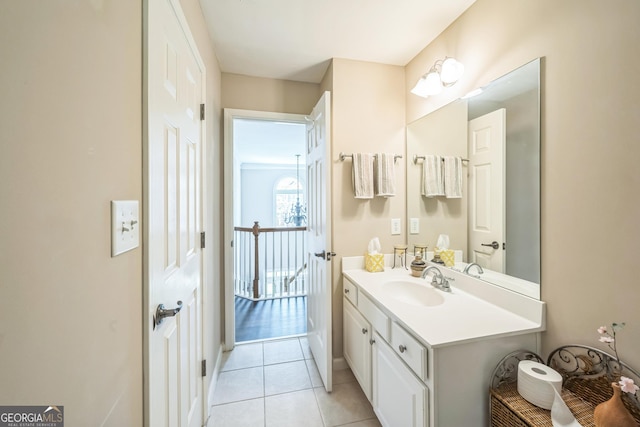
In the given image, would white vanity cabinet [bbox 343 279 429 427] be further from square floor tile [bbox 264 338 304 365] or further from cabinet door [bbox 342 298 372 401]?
square floor tile [bbox 264 338 304 365]

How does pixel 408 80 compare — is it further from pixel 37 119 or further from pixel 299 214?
pixel 299 214

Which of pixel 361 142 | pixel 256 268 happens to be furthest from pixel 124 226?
pixel 256 268

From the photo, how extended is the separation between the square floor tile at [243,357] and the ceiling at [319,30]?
254 centimetres

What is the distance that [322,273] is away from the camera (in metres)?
1.88

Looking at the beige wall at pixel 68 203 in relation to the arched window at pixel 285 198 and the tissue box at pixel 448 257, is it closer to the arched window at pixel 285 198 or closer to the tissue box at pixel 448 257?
the tissue box at pixel 448 257

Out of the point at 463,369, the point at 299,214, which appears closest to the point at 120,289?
the point at 463,369

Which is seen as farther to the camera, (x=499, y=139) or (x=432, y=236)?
(x=432, y=236)

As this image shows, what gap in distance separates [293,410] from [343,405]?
33 centimetres

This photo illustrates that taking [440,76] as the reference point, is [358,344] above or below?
below

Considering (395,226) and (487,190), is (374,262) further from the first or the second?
(487,190)

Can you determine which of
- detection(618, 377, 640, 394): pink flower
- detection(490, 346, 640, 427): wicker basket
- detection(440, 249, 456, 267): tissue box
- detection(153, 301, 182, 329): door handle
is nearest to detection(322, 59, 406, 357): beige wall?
detection(440, 249, 456, 267): tissue box

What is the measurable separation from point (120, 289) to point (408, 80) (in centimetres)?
231

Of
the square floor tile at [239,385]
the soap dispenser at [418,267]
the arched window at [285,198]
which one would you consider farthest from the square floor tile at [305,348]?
the arched window at [285,198]

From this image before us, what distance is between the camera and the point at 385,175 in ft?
6.38
